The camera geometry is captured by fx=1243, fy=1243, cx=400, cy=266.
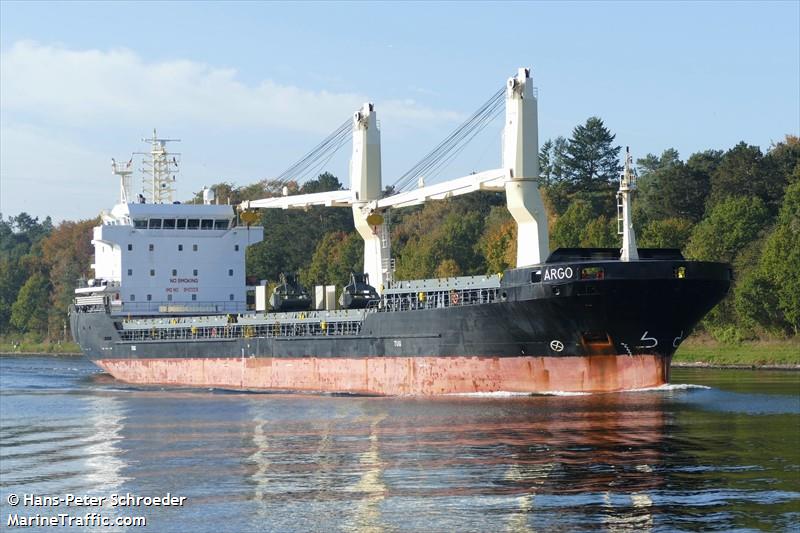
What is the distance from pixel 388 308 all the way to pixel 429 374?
3701 millimetres

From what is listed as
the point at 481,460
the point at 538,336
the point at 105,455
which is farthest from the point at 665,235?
the point at 105,455

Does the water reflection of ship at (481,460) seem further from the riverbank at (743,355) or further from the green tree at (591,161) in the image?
the green tree at (591,161)

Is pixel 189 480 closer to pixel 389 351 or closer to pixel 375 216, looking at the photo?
pixel 389 351

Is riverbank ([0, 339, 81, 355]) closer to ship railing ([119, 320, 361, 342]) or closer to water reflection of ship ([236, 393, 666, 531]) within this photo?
ship railing ([119, 320, 361, 342])

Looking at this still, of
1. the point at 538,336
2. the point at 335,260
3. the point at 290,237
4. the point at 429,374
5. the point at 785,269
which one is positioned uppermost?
the point at 290,237

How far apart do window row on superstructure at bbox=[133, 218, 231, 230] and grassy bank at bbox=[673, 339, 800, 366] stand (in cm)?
2289

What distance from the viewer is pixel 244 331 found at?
1938 inches

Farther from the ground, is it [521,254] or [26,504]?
[521,254]

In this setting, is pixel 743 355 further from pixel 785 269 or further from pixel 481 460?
pixel 481 460

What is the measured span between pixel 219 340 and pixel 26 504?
88.8 ft

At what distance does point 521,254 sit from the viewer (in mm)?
40344

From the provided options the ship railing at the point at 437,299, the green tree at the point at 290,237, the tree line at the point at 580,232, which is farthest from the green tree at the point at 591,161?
the ship railing at the point at 437,299

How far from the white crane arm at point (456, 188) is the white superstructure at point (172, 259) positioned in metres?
13.6

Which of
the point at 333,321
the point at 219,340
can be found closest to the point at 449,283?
the point at 333,321
